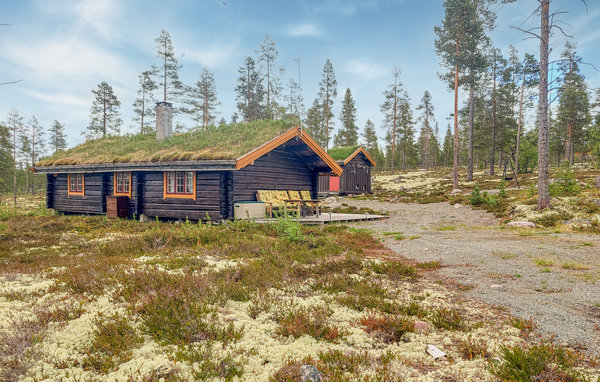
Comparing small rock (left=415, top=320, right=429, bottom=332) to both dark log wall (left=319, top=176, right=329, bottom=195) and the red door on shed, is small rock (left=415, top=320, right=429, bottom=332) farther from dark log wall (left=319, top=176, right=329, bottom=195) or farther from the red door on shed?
the red door on shed

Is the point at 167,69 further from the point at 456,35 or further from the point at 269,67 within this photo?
the point at 456,35

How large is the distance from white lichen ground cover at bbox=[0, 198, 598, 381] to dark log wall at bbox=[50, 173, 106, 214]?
13.7 metres

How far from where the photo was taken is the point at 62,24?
21.6 ft

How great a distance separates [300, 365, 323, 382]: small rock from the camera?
2.69 m

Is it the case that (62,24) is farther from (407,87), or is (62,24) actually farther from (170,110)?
(407,87)

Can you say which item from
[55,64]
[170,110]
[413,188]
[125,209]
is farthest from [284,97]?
[55,64]

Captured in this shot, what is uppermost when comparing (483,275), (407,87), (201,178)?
(407,87)

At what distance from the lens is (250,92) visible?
51.8 meters

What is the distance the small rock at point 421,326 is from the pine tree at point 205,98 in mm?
49021

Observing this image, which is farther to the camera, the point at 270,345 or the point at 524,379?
the point at 270,345

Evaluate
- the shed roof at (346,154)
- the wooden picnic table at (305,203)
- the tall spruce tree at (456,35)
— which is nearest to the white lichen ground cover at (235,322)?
the wooden picnic table at (305,203)

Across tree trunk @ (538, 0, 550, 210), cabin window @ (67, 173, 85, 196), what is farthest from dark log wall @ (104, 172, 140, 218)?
tree trunk @ (538, 0, 550, 210)

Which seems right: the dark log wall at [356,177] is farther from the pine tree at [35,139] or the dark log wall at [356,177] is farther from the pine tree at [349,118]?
the pine tree at [35,139]

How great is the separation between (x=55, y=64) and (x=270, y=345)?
35.6 ft
